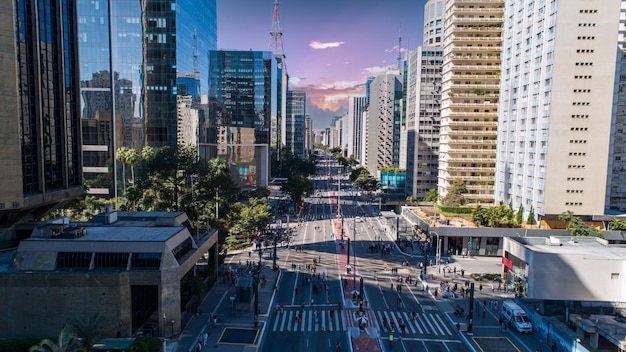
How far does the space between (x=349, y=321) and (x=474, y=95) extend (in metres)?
67.2

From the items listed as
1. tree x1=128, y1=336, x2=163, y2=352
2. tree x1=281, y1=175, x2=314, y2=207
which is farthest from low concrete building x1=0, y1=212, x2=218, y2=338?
tree x1=281, y1=175, x2=314, y2=207

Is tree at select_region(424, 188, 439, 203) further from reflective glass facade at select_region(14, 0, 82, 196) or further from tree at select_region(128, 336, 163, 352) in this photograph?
tree at select_region(128, 336, 163, 352)

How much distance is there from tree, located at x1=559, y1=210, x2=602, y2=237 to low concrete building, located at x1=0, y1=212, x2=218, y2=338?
57.5m

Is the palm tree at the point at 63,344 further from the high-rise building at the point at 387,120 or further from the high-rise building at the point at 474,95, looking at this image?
the high-rise building at the point at 387,120

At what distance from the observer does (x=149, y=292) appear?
43.3 metres

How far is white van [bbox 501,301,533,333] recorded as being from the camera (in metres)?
42.0

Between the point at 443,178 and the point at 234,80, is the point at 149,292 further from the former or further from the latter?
the point at 234,80

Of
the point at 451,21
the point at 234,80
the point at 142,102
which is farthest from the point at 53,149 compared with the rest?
the point at 234,80

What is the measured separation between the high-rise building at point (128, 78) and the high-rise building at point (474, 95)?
197ft

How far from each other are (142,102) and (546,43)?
255ft

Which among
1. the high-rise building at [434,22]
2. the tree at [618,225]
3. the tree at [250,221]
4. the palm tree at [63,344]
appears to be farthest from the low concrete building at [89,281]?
the high-rise building at [434,22]

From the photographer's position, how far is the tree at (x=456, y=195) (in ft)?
289

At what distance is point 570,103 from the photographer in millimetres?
68625

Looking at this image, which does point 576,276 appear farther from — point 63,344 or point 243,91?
point 243,91
